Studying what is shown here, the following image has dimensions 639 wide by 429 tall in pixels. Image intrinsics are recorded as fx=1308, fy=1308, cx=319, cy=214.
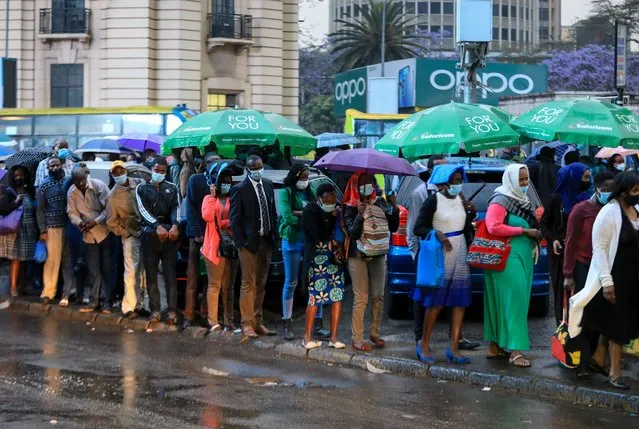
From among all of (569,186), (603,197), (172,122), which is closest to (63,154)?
(569,186)

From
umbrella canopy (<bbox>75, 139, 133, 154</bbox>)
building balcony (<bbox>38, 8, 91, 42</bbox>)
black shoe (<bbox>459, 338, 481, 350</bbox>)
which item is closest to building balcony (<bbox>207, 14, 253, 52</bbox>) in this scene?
building balcony (<bbox>38, 8, 91, 42</bbox>)

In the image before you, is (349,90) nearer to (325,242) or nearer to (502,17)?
(325,242)

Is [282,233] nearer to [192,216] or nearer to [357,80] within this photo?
[192,216]

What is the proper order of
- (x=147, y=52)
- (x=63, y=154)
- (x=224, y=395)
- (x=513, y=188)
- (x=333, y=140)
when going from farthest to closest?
(x=147, y=52)
(x=333, y=140)
(x=63, y=154)
(x=513, y=188)
(x=224, y=395)

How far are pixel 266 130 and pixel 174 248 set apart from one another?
2952mm

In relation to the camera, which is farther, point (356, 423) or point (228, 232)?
point (228, 232)

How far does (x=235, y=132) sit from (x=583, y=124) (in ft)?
15.1

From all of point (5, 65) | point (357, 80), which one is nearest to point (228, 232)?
point (5, 65)

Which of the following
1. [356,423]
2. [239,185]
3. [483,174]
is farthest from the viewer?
[483,174]

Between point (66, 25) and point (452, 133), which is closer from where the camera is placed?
point (452, 133)

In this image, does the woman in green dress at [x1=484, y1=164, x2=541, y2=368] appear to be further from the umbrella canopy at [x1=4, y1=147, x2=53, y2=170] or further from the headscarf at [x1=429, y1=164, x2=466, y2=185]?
the umbrella canopy at [x1=4, y1=147, x2=53, y2=170]

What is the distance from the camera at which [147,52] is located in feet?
145

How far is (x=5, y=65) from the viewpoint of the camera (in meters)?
38.5

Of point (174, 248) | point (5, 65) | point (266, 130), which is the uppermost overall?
point (5, 65)
